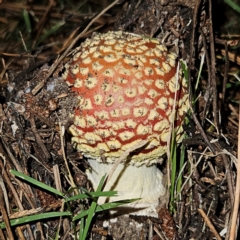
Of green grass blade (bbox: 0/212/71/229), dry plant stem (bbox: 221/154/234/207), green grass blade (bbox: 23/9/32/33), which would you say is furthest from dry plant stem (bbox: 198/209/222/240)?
green grass blade (bbox: 23/9/32/33)

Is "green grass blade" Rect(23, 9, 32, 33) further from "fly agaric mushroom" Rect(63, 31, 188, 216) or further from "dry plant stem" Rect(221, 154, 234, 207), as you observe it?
"dry plant stem" Rect(221, 154, 234, 207)

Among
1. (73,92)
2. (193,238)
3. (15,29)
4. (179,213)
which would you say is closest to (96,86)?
(73,92)

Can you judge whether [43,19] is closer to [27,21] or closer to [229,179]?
[27,21]

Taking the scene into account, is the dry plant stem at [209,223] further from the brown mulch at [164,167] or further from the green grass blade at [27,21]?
the green grass blade at [27,21]

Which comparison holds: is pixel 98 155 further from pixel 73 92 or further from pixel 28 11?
pixel 28 11

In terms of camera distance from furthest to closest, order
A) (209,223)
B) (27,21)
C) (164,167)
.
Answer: (27,21) < (164,167) < (209,223)

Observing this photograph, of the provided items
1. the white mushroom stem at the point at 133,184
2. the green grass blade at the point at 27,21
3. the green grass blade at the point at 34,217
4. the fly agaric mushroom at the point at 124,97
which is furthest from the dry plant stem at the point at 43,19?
the green grass blade at the point at 34,217

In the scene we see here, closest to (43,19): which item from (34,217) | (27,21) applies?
(27,21)
